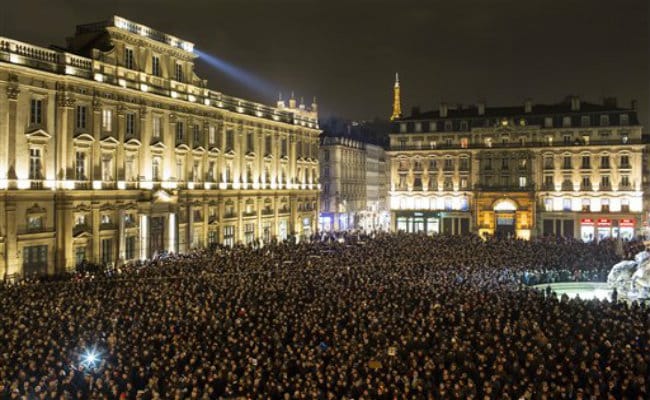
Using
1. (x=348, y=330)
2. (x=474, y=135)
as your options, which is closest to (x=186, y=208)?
(x=348, y=330)

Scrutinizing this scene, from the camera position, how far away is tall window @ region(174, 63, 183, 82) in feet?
170

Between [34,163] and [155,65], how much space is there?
15.3 meters

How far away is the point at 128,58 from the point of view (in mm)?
46031

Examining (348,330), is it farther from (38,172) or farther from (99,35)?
(99,35)

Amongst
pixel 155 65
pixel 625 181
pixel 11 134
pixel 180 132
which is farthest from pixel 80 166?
pixel 625 181

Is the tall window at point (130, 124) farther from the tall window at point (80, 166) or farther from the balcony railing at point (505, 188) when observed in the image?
the balcony railing at point (505, 188)

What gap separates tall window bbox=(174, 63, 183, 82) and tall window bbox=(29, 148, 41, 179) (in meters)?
16.7

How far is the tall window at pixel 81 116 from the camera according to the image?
40.9 m

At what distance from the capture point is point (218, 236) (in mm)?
56062

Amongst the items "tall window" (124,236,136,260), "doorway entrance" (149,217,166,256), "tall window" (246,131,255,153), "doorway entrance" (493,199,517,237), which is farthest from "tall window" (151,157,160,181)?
"doorway entrance" (493,199,517,237)

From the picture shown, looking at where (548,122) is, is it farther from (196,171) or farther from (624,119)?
(196,171)

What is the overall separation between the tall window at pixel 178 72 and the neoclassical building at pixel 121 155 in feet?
0.86

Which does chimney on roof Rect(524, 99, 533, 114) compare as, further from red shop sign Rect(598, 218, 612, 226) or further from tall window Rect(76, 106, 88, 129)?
tall window Rect(76, 106, 88, 129)

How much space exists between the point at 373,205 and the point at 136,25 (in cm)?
6285
